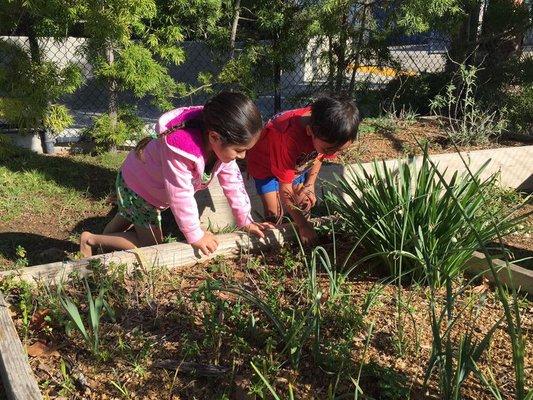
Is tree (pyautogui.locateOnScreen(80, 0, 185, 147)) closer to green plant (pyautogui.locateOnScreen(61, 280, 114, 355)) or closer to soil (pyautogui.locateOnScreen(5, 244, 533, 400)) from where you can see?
soil (pyautogui.locateOnScreen(5, 244, 533, 400))

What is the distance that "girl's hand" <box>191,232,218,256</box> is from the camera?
8.56ft

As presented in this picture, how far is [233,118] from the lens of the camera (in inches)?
94.5

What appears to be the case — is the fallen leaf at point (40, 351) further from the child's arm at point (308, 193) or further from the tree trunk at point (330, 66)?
the tree trunk at point (330, 66)

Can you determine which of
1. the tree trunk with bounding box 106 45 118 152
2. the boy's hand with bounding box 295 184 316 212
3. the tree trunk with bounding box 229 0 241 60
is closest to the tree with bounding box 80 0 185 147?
the tree trunk with bounding box 106 45 118 152

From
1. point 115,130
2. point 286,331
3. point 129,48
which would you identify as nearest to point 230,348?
point 286,331

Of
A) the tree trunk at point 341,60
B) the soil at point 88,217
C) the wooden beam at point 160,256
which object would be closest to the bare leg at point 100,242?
the soil at point 88,217

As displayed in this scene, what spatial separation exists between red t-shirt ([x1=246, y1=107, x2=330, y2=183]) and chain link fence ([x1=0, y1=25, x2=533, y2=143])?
9.42 feet

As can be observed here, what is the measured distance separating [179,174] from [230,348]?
36.5 inches

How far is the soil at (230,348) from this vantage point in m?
1.77

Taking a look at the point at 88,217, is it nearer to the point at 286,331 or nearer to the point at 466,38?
the point at 286,331

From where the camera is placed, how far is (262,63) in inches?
251

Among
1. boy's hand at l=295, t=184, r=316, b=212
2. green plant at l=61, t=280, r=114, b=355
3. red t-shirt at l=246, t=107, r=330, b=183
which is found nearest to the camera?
green plant at l=61, t=280, r=114, b=355

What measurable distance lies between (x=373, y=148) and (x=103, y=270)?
3279mm

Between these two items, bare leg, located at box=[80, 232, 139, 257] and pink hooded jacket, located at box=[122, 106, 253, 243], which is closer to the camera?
pink hooded jacket, located at box=[122, 106, 253, 243]
